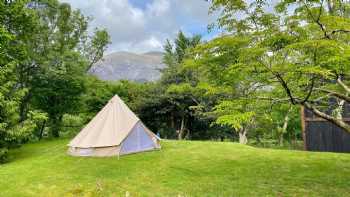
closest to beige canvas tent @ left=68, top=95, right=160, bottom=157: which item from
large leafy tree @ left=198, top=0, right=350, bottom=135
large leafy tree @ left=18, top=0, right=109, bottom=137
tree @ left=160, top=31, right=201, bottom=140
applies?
large leafy tree @ left=18, top=0, right=109, bottom=137

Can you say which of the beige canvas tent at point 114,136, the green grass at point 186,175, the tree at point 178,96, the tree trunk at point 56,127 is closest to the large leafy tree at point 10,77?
the green grass at point 186,175

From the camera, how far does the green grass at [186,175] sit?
654 cm

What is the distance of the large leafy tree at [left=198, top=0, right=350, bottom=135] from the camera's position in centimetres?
450

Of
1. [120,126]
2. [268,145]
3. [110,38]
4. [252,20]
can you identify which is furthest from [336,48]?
[268,145]

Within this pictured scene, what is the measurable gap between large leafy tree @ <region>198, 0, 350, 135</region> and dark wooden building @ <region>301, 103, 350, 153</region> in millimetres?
6840

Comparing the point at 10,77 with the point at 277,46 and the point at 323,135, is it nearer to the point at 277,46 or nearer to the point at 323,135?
the point at 277,46

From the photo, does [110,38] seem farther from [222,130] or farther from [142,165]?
[142,165]

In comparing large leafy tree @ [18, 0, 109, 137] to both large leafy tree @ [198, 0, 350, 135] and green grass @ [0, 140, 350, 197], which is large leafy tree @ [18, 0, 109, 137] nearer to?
green grass @ [0, 140, 350, 197]

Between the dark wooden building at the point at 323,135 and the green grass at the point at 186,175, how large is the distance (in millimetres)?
2066

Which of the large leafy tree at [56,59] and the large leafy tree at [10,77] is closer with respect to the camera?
the large leafy tree at [10,77]

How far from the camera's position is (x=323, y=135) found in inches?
466

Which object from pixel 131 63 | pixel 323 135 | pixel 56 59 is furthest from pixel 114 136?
pixel 131 63

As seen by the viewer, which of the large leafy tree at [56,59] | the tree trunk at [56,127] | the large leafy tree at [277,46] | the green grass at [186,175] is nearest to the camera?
the large leafy tree at [277,46]

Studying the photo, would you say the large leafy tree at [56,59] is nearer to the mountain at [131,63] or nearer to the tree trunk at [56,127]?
the tree trunk at [56,127]
